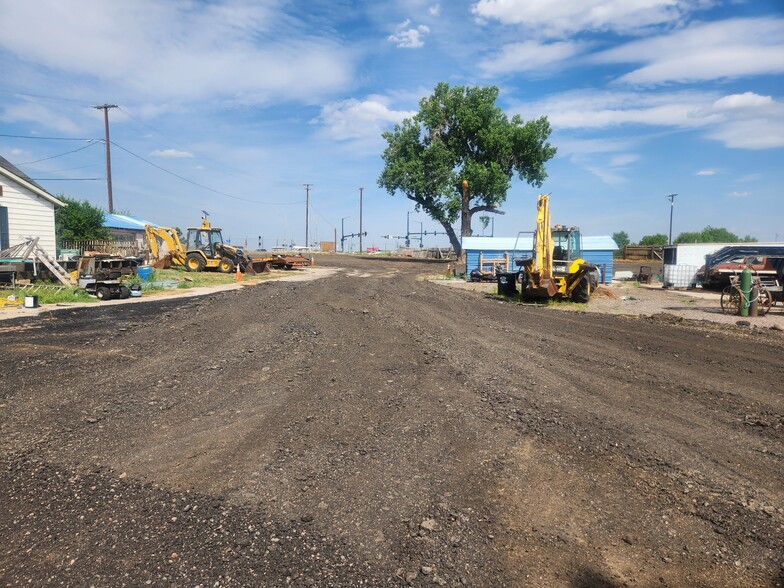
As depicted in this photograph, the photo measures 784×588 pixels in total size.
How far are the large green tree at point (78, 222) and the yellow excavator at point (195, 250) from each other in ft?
21.8

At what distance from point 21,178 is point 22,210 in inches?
47.7

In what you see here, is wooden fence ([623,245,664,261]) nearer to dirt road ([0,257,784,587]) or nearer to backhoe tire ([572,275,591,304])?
backhoe tire ([572,275,591,304])

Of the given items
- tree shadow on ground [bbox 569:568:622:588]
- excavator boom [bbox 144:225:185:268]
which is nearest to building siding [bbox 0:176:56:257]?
excavator boom [bbox 144:225:185:268]

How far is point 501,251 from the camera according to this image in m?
30.9

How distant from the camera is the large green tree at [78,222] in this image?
31375 mm

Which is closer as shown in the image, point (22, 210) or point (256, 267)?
point (22, 210)

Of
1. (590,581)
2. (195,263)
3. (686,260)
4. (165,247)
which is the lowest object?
(590,581)

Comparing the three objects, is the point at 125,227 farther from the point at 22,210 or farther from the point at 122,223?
the point at 22,210

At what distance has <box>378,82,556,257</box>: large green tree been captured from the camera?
4844 cm

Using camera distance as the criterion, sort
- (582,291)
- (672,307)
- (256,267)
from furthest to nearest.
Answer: (256,267) → (582,291) → (672,307)

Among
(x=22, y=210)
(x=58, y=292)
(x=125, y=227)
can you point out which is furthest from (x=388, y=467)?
(x=125, y=227)

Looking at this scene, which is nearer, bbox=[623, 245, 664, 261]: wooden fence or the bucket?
the bucket

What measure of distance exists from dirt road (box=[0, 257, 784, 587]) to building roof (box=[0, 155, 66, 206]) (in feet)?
46.8

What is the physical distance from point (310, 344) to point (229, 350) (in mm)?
1313
